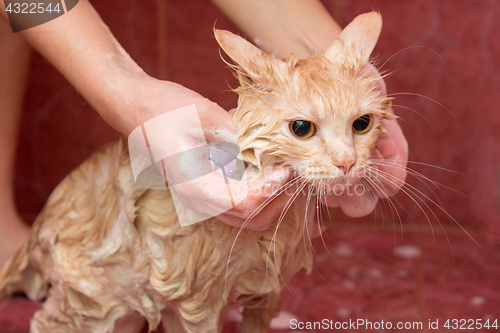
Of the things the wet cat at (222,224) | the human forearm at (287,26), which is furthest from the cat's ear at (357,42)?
the human forearm at (287,26)

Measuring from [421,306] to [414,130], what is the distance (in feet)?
1.74

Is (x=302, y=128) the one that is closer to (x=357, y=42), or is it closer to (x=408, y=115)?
(x=357, y=42)

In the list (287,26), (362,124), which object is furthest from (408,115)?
(362,124)

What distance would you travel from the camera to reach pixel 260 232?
548mm

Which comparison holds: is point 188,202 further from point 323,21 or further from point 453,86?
point 453,86

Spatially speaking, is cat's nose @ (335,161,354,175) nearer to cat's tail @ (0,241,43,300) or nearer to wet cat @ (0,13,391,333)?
wet cat @ (0,13,391,333)

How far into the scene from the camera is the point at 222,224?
0.55 meters

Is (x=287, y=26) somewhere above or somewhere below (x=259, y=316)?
above

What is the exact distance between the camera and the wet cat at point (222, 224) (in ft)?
1.53

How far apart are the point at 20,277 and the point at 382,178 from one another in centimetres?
59

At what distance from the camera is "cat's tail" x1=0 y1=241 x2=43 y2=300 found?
752 millimetres

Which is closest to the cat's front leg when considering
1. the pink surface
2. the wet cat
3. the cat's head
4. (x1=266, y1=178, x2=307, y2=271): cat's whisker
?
the wet cat

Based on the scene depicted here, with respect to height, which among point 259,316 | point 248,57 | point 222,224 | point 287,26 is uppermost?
point 287,26

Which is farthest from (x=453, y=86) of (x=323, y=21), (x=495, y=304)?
(x=323, y=21)
